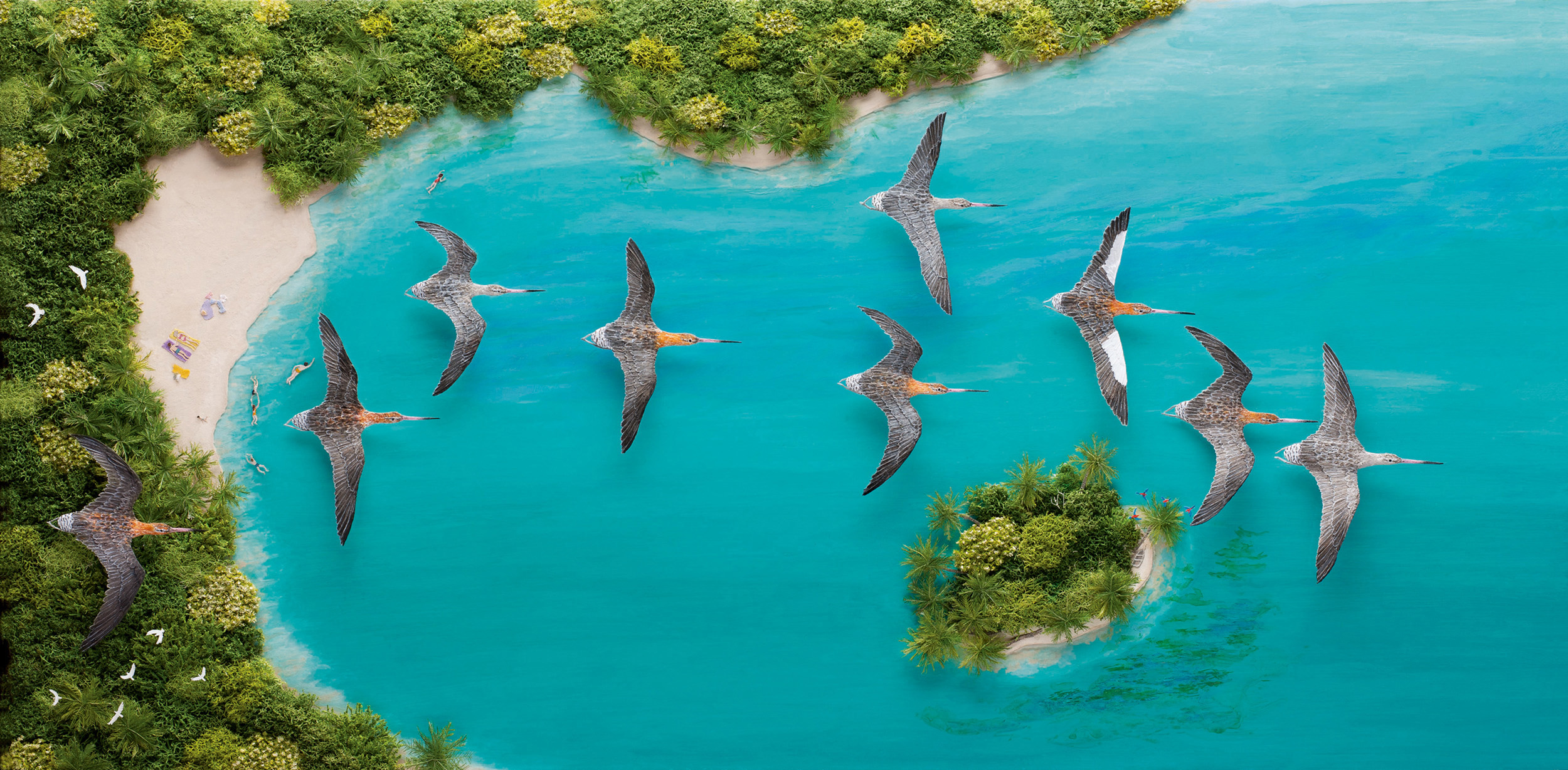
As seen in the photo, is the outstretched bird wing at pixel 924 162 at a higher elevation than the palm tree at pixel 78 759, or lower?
higher

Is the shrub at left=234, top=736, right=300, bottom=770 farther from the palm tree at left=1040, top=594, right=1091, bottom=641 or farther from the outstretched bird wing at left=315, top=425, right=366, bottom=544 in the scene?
the palm tree at left=1040, top=594, right=1091, bottom=641

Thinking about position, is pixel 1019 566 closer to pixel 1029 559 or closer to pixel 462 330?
pixel 1029 559

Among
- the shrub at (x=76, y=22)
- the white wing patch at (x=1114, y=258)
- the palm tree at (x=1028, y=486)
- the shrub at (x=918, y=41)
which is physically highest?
the shrub at (x=76, y=22)

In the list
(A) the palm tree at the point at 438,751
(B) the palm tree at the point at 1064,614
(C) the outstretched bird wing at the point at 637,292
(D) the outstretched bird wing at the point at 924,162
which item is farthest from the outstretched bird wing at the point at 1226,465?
(A) the palm tree at the point at 438,751

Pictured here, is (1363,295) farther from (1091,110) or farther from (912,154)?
(912,154)

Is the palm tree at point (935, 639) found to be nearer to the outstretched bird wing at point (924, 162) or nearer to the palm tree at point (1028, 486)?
the palm tree at point (1028, 486)
